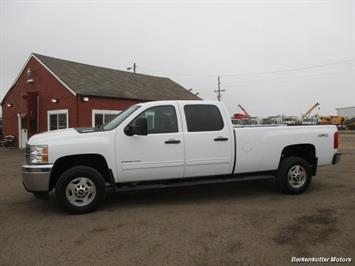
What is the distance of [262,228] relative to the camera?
466cm

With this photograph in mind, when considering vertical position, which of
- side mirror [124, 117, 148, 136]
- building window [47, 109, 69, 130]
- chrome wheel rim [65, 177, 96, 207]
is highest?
building window [47, 109, 69, 130]

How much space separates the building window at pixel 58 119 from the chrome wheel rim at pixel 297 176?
51.0 feet

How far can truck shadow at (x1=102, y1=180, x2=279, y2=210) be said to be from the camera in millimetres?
6301

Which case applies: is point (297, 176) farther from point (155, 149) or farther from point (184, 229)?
point (184, 229)

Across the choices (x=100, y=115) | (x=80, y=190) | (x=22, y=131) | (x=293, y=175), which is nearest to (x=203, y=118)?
(x=293, y=175)

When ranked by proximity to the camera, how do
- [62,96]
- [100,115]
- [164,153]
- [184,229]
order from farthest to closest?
1. [100,115]
2. [62,96]
3. [164,153]
4. [184,229]

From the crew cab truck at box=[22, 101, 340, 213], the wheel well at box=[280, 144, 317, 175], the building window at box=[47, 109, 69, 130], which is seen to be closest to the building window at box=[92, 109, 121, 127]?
the building window at box=[47, 109, 69, 130]

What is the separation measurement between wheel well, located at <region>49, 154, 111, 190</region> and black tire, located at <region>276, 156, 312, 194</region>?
3.47 metres

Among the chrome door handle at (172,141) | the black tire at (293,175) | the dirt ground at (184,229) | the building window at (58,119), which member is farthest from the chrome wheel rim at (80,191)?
the building window at (58,119)

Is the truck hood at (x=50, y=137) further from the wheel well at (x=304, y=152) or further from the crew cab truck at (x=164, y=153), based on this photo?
the wheel well at (x=304, y=152)

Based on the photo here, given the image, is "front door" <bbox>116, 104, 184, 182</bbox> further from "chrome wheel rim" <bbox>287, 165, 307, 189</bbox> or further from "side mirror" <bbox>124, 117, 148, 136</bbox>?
"chrome wheel rim" <bbox>287, 165, 307, 189</bbox>

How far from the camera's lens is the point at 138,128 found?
18.3ft

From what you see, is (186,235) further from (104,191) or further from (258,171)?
(258,171)

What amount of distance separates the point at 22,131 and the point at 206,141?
19926 mm
